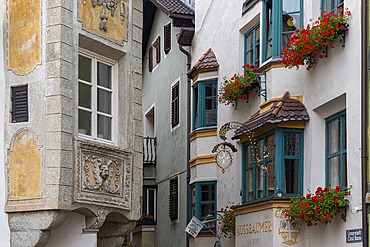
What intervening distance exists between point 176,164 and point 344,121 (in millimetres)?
9726

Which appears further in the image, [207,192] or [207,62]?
[207,62]

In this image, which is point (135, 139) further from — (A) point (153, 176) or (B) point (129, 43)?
(A) point (153, 176)

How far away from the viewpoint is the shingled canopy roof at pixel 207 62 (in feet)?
55.6

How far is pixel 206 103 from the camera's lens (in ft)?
56.5

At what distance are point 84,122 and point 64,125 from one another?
857 millimetres

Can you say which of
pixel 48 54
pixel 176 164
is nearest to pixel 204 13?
pixel 176 164

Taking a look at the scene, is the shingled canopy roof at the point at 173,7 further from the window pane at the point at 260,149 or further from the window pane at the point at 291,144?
the window pane at the point at 291,144

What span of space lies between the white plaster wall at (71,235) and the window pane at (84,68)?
236 centimetres

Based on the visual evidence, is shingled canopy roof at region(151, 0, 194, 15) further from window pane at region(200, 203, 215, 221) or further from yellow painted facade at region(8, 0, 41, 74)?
yellow painted facade at region(8, 0, 41, 74)

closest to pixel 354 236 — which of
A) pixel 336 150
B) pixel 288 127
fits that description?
Result: pixel 336 150

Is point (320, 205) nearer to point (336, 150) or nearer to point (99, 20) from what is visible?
point (336, 150)

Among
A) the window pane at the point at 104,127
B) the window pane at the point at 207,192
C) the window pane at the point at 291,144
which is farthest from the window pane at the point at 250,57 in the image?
the window pane at the point at 104,127

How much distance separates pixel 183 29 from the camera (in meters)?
18.7

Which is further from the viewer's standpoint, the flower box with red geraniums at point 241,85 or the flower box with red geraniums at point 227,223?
the flower box with red geraniums at point 227,223
